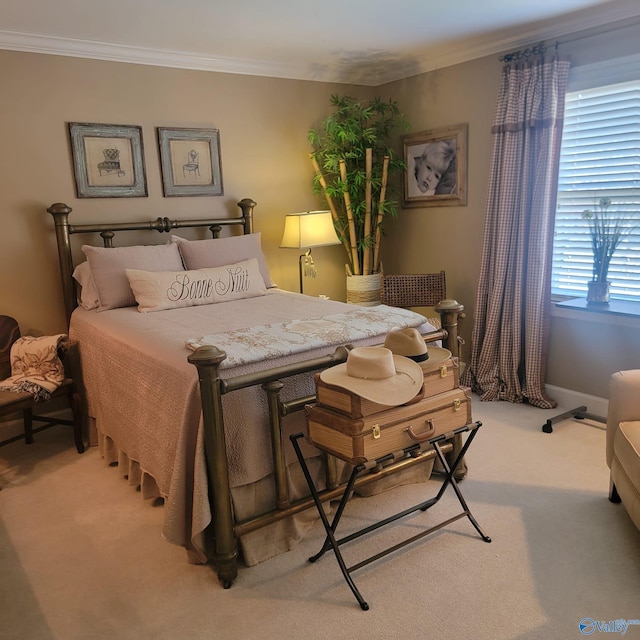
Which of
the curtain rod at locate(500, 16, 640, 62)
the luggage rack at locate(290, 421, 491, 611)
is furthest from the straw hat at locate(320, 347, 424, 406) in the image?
the curtain rod at locate(500, 16, 640, 62)

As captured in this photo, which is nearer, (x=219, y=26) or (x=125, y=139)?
(x=219, y=26)

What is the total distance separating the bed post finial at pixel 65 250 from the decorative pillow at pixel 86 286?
0.05 meters

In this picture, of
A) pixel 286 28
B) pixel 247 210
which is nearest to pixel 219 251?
pixel 247 210

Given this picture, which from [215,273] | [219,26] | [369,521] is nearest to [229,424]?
[369,521]

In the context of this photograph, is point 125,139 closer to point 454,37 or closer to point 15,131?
point 15,131

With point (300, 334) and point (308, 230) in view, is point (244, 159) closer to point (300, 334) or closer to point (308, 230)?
point (308, 230)

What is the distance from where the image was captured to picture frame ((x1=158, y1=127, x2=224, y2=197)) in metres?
3.86

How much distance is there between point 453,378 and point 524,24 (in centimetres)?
244

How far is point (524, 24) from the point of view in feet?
11.1

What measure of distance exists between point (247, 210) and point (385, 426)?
2.60 meters

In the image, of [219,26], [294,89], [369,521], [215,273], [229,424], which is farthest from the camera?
[294,89]

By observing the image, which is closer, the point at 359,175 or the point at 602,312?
the point at 602,312

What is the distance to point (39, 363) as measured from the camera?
10.5ft

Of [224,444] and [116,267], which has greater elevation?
[116,267]
